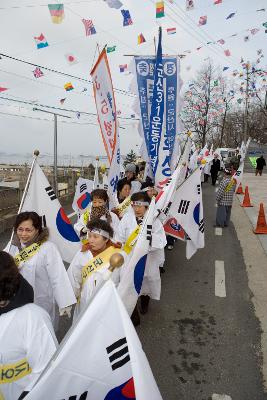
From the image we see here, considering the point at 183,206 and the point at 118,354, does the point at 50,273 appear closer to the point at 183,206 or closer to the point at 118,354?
the point at 118,354

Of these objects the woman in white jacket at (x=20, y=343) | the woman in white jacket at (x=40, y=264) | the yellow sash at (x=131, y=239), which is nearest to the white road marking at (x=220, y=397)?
the woman in white jacket at (x=40, y=264)

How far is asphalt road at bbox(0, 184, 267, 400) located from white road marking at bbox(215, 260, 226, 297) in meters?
0.05

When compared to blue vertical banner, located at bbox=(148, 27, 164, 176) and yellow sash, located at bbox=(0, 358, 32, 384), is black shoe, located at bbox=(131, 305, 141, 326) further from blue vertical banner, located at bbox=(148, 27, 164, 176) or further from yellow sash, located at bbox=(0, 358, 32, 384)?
blue vertical banner, located at bbox=(148, 27, 164, 176)

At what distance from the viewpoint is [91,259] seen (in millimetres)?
3334

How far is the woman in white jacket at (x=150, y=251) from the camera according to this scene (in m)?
4.58

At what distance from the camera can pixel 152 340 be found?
424 cm

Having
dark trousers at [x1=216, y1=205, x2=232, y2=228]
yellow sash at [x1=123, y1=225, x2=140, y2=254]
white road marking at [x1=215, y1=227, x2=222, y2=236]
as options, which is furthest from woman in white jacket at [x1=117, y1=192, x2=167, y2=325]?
dark trousers at [x1=216, y1=205, x2=232, y2=228]

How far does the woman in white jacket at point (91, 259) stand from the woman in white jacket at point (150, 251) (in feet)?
3.96

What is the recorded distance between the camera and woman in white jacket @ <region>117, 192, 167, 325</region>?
15.0 feet

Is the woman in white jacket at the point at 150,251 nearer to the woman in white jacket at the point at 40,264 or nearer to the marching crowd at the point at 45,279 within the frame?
the marching crowd at the point at 45,279

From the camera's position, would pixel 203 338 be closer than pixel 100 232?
No

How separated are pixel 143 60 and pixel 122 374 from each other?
21.3 feet

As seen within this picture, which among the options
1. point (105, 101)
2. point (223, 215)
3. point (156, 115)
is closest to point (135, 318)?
point (105, 101)

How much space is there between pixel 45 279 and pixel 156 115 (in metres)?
4.57
